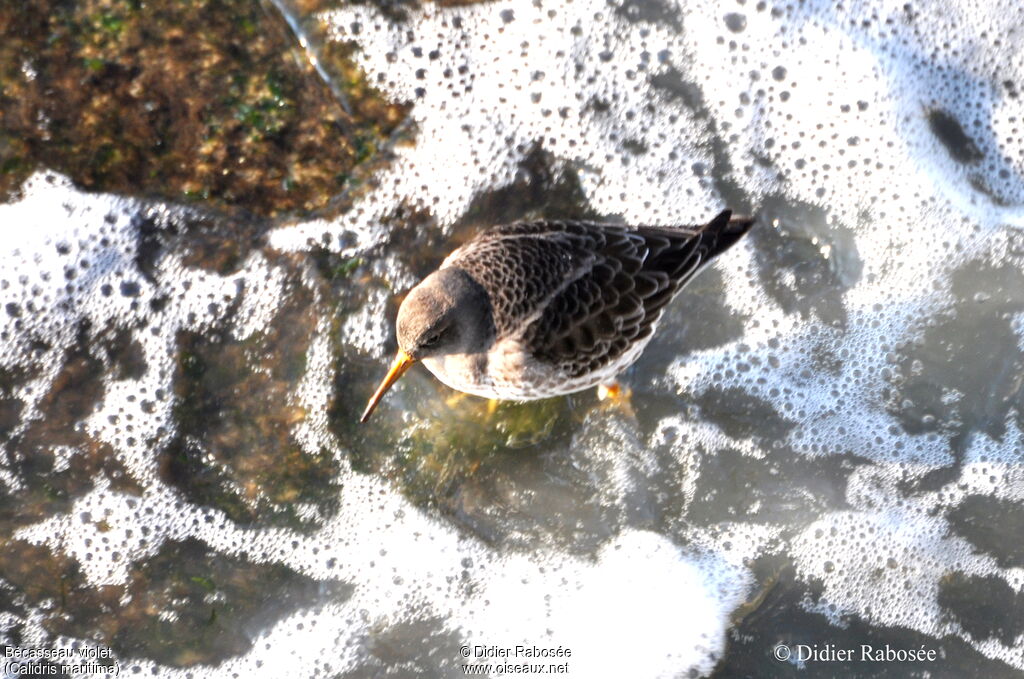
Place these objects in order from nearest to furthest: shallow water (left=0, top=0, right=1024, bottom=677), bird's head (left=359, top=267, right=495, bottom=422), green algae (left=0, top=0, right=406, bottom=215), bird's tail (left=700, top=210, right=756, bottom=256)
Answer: bird's head (left=359, top=267, right=495, bottom=422) < bird's tail (left=700, top=210, right=756, bottom=256) < green algae (left=0, top=0, right=406, bottom=215) < shallow water (left=0, top=0, right=1024, bottom=677)

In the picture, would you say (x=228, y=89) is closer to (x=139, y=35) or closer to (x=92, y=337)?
(x=139, y=35)

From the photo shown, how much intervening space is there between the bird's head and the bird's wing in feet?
0.17

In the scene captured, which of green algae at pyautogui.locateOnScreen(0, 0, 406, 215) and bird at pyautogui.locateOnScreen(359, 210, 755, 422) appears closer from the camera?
bird at pyautogui.locateOnScreen(359, 210, 755, 422)

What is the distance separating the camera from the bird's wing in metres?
2.81

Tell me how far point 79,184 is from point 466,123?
71.6 inches

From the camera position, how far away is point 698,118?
366 centimetres

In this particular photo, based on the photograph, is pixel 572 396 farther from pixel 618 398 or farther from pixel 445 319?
pixel 445 319

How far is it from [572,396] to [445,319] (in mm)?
1024

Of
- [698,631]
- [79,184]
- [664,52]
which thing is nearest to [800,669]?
[698,631]

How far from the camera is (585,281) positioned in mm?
2836

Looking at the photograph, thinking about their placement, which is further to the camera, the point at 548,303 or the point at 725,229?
the point at 725,229

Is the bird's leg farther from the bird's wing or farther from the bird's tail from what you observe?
the bird's tail

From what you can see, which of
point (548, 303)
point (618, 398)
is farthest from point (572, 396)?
point (548, 303)

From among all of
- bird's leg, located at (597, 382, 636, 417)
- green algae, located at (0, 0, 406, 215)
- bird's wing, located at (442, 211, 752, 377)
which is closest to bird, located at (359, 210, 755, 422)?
bird's wing, located at (442, 211, 752, 377)
